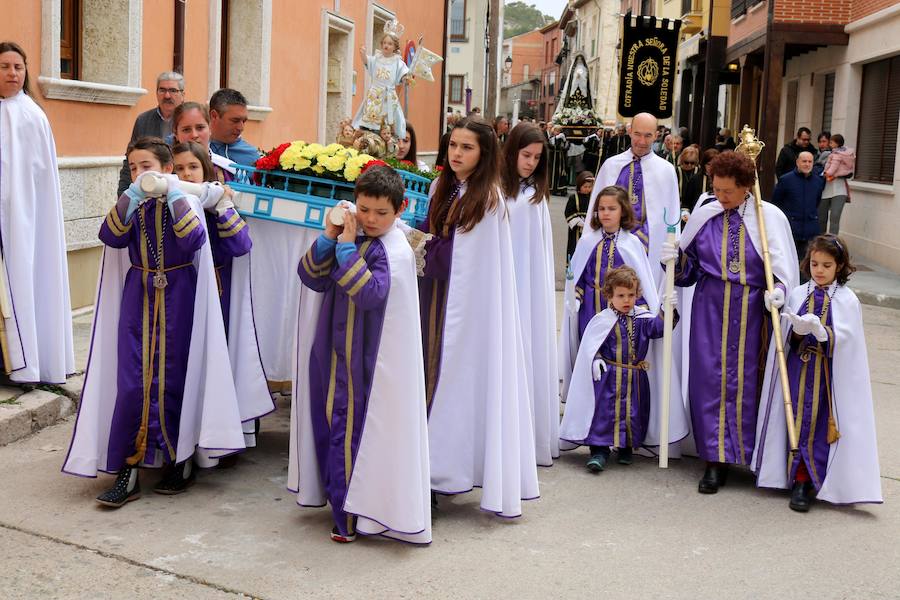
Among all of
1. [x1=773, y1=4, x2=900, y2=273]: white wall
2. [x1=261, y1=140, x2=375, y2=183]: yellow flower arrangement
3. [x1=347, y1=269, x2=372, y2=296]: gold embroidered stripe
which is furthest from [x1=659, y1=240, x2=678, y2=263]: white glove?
[x1=773, y1=4, x2=900, y2=273]: white wall

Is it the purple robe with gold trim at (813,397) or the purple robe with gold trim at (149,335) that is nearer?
the purple robe with gold trim at (149,335)

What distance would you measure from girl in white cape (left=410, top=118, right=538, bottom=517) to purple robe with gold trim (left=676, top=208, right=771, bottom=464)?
126 cm

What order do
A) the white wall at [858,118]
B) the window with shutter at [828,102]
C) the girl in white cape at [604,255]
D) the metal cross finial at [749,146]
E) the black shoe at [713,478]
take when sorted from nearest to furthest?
the black shoe at [713,478]
the metal cross finial at [749,146]
the girl in white cape at [604,255]
the white wall at [858,118]
the window with shutter at [828,102]

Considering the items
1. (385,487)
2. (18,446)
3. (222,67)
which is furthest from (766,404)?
(222,67)

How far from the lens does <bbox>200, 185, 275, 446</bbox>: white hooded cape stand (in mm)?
5688

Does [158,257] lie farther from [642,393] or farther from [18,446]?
[642,393]

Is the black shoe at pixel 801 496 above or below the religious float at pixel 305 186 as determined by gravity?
below

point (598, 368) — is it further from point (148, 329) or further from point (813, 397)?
point (148, 329)

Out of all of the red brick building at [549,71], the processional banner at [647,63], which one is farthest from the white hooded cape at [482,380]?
the red brick building at [549,71]

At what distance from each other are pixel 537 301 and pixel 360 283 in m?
1.71

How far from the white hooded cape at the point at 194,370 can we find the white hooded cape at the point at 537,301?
151 cm

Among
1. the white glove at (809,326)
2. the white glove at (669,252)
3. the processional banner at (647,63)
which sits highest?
the processional banner at (647,63)

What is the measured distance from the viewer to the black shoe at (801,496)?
567 cm

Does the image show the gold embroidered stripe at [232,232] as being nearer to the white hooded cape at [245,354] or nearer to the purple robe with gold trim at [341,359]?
the white hooded cape at [245,354]
